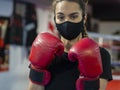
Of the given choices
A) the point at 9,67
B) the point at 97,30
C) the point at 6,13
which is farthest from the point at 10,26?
the point at 97,30

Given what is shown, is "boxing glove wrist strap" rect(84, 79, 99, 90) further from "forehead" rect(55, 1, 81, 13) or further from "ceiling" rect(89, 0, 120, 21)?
"ceiling" rect(89, 0, 120, 21)

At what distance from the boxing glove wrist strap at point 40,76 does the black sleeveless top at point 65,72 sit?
24 millimetres

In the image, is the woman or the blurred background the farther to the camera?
the blurred background

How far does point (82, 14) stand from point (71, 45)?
14 centimetres

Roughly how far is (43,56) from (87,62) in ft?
0.61

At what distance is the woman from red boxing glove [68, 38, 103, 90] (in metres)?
0.04

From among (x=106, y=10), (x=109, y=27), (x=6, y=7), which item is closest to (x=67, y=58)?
(x=6, y=7)

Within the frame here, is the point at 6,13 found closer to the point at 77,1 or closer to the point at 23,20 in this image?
the point at 23,20

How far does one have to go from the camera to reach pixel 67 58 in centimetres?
114

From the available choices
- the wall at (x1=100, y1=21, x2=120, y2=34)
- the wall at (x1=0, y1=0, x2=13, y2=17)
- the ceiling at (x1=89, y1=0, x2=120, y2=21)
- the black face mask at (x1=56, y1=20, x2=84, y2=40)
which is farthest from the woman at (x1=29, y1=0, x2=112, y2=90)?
the wall at (x1=100, y1=21, x2=120, y2=34)

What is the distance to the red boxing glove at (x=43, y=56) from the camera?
111cm

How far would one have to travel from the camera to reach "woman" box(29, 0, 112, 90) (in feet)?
3.59

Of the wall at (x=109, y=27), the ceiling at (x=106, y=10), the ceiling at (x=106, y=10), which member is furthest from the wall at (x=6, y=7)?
the wall at (x=109, y=27)

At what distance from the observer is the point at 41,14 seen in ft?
14.1
